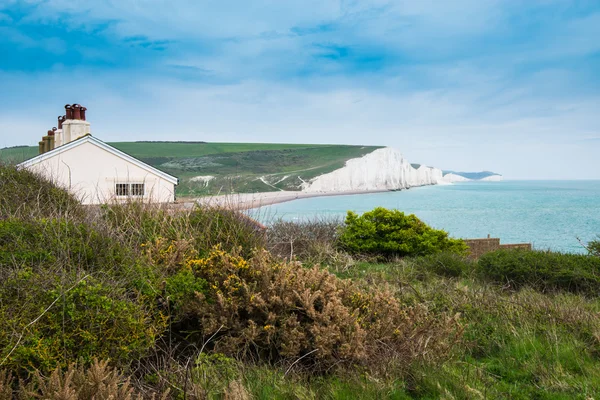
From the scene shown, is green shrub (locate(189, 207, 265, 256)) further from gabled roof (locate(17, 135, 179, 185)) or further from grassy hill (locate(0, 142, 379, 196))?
grassy hill (locate(0, 142, 379, 196))

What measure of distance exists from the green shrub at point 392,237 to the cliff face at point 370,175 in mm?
67038

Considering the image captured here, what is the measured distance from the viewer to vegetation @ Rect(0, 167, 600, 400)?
11.9 feet

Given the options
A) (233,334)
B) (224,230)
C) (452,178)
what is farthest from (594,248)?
(452,178)

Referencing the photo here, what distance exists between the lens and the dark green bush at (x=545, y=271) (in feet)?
30.3

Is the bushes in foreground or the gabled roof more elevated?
the gabled roof

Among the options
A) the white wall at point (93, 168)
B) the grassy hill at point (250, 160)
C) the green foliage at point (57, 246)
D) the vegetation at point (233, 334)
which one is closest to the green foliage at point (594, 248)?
the vegetation at point (233, 334)

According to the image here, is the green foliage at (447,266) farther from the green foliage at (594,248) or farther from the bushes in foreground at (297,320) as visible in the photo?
the bushes in foreground at (297,320)

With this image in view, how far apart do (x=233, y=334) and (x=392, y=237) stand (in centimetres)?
943

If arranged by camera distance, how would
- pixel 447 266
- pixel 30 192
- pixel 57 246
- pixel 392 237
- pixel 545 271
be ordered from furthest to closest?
pixel 392 237, pixel 447 266, pixel 545 271, pixel 30 192, pixel 57 246

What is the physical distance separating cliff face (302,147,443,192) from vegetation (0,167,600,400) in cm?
7567

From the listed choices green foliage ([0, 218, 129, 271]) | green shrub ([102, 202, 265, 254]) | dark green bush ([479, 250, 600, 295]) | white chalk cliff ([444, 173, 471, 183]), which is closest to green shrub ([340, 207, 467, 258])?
dark green bush ([479, 250, 600, 295])

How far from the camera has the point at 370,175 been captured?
287ft

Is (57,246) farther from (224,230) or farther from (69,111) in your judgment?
(69,111)

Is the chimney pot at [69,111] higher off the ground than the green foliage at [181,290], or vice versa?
the chimney pot at [69,111]
